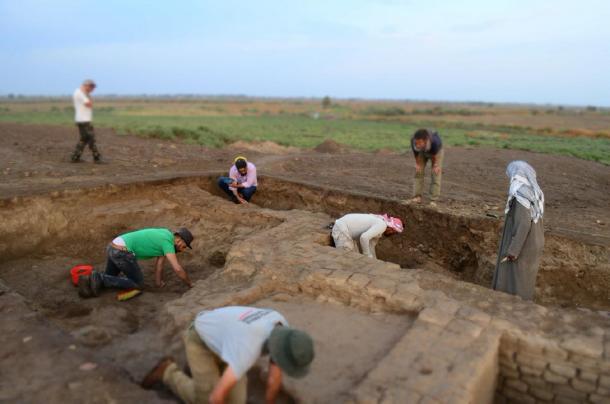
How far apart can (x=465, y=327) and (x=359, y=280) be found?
1154 millimetres

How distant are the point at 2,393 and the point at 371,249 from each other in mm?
4121

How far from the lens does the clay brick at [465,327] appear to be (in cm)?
371

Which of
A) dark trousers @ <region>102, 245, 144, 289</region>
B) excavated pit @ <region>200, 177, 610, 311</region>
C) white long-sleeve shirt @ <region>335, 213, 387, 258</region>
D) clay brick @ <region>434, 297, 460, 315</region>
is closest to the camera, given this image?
clay brick @ <region>434, 297, 460, 315</region>

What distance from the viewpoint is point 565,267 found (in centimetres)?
612

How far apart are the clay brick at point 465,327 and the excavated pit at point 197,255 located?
0.43m

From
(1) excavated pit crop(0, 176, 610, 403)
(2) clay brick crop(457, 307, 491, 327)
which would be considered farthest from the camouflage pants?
(2) clay brick crop(457, 307, 491, 327)

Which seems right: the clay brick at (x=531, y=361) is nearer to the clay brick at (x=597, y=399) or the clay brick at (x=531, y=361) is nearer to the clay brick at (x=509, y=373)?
the clay brick at (x=509, y=373)

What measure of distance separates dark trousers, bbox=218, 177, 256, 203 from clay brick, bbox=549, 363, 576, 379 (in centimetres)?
606

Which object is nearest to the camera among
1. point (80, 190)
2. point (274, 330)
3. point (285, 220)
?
point (274, 330)

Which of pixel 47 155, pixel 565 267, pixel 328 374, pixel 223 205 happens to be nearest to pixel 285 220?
pixel 223 205

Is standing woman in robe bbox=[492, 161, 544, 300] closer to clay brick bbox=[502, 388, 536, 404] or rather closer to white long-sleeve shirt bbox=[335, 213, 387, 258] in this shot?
clay brick bbox=[502, 388, 536, 404]

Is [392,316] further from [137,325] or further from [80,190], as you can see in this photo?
[80,190]

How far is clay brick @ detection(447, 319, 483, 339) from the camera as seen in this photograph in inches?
146

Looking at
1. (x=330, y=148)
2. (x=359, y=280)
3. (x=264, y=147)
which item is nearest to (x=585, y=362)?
(x=359, y=280)
